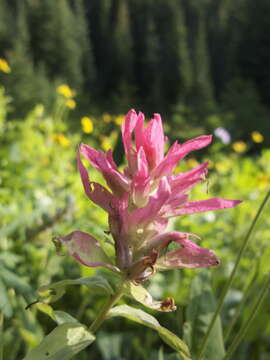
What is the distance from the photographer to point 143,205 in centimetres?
53

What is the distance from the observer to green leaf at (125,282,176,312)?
0.50 meters

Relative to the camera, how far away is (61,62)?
3033 cm

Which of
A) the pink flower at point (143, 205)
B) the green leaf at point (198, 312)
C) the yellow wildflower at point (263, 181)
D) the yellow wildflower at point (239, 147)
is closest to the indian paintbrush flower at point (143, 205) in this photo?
the pink flower at point (143, 205)

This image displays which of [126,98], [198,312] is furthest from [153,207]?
[126,98]

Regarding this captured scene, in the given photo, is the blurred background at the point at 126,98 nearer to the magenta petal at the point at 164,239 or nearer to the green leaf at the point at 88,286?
the green leaf at the point at 88,286

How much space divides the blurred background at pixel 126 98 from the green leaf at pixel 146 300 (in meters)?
0.28

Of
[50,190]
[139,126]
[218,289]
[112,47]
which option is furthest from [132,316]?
[112,47]

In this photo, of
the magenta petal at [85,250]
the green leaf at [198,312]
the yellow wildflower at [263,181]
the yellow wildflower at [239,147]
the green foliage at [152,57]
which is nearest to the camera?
the magenta petal at [85,250]

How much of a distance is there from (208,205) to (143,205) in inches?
2.8

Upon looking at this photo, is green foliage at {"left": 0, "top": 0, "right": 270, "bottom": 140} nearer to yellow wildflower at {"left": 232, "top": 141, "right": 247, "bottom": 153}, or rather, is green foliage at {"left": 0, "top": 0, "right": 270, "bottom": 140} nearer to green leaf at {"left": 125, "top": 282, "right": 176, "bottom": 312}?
yellow wildflower at {"left": 232, "top": 141, "right": 247, "bottom": 153}

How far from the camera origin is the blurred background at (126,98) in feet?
4.01

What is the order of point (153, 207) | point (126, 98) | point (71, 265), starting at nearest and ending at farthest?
point (153, 207) < point (71, 265) < point (126, 98)

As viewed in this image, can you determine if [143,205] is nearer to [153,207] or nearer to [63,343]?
[153,207]

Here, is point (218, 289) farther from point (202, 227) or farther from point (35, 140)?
point (35, 140)
